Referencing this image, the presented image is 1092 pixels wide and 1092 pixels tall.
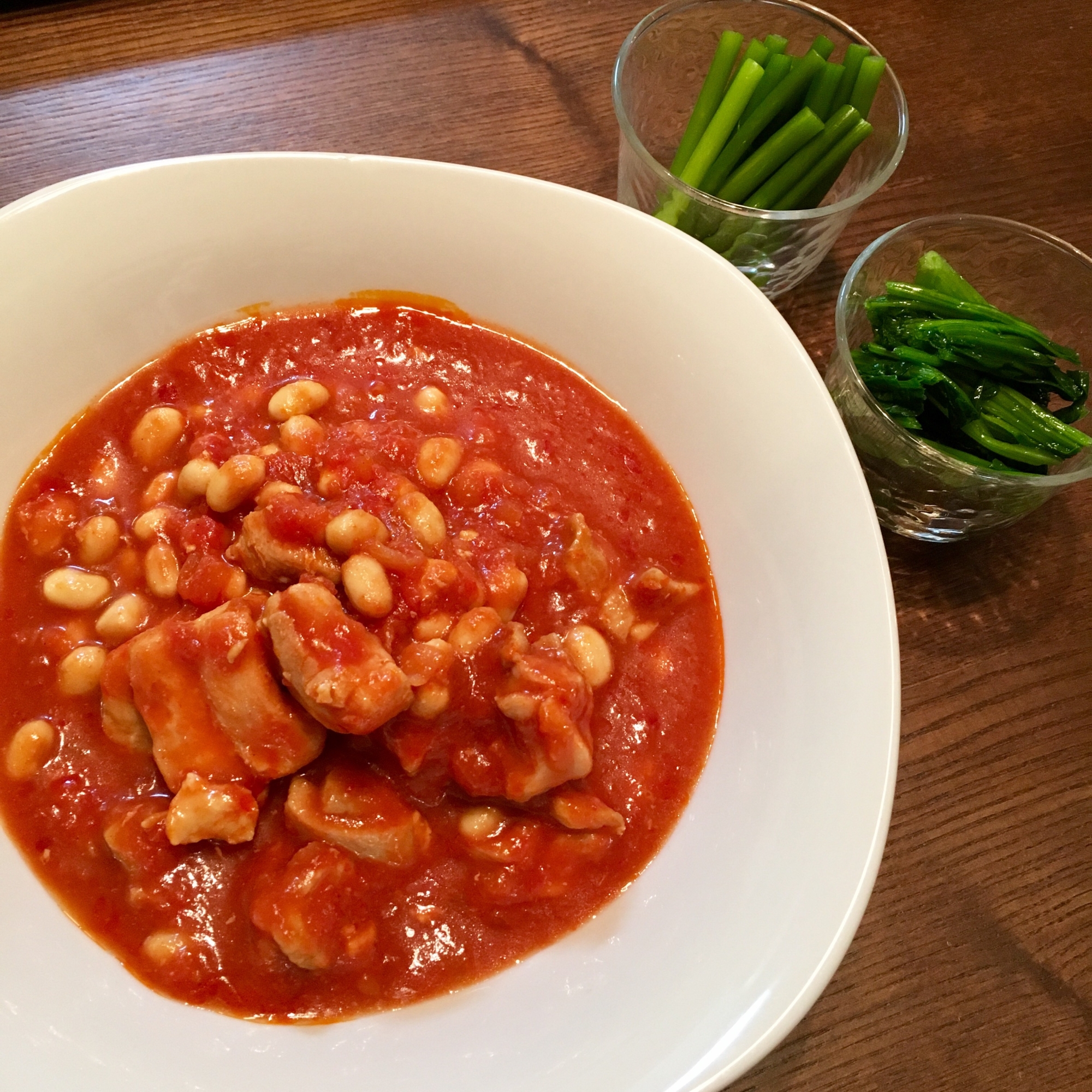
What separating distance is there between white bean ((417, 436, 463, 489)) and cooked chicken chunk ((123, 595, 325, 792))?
2.09 ft

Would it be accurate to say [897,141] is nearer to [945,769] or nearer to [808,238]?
[808,238]

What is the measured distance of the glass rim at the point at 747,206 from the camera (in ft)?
9.11

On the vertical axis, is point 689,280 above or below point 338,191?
below

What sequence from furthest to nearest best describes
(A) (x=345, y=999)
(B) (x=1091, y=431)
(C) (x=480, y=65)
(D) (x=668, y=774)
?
(C) (x=480, y=65)
(B) (x=1091, y=431)
(D) (x=668, y=774)
(A) (x=345, y=999)

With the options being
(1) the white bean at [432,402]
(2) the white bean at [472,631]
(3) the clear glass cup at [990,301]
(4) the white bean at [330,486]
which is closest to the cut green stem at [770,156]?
(3) the clear glass cup at [990,301]

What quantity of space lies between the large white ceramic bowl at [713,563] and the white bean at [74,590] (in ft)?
1.06

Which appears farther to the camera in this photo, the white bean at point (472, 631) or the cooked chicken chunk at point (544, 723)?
the white bean at point (472, 631)

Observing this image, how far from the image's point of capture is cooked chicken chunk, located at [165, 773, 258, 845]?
1.98m

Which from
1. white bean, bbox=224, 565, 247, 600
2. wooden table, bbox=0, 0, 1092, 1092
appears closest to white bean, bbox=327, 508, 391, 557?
white bean, bbox=224, 565, 247, 600

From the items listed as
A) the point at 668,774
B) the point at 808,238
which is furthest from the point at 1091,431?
the point at 668,774

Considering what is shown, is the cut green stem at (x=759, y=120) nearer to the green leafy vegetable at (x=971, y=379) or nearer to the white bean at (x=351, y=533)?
the green leafy vegetable at (x=971, y=379)

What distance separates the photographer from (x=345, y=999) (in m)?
2.03

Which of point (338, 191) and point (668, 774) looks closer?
point (668, 774)

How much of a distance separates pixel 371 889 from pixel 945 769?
5.48ft
